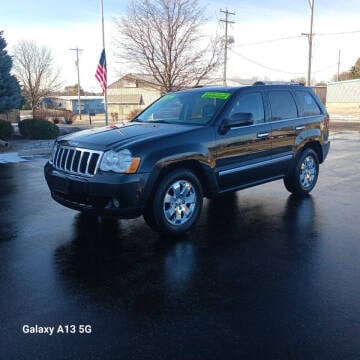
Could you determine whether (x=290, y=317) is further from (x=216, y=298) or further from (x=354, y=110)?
(x=354, y=110)

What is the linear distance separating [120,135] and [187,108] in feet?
4.42

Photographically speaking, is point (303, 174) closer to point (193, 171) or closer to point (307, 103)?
point (307, 103)

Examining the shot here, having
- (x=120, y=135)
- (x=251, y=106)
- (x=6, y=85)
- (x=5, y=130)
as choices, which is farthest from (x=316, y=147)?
(x=6, y=85)

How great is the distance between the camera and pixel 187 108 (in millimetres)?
6023

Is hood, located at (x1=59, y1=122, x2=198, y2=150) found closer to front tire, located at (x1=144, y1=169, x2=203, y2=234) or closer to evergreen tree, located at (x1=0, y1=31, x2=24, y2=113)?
front tire, located at (x1=144, y1=169, x2=203, y2=234)

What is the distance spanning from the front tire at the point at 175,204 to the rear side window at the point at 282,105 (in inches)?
78.4

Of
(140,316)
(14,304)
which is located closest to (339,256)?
(140,316)

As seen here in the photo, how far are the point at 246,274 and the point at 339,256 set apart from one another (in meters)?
1.17

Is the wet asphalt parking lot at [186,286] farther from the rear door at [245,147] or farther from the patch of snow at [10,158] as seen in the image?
the patch of snow at [10,158]

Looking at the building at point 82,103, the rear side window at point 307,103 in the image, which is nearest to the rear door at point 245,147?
the rear side window at point 307,103

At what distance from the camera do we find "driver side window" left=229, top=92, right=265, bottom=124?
5793 mm

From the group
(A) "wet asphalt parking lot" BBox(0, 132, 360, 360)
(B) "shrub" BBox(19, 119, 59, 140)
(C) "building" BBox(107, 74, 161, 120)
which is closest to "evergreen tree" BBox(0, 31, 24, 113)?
(B) "shrub" BBox(19, 119, 59, 140)

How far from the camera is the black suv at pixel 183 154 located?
15.4 feet

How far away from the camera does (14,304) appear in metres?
3.47
